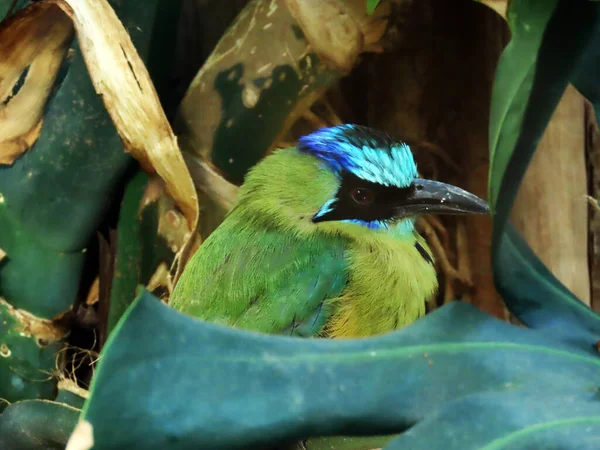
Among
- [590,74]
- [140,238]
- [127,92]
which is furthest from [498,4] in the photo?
[140,238]

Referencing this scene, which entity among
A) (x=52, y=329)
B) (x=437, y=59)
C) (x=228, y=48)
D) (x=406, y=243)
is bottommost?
(x=52, y=329)

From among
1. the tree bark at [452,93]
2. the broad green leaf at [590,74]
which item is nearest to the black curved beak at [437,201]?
the tree bark at [452,93]

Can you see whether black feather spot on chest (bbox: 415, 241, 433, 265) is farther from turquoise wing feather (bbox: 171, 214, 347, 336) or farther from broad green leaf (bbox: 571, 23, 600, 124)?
broad green leaf (bbox: 571, 23, 600, 124)

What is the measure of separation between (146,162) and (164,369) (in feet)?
2.41

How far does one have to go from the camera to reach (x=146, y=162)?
39.8 inches

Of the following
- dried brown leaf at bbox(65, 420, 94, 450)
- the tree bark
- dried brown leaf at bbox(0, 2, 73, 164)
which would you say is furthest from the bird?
dried brown leaf at bbox(65, 420, 94, 450)

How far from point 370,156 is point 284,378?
61 cm

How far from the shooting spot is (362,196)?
0.94 metres

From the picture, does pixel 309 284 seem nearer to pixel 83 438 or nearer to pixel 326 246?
pixel 326 246

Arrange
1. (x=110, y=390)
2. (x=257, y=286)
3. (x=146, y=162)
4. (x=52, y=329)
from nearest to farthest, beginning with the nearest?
(x=110, y=390), (x=257, y=286), (x=146, y=162), (x=52, y=329)

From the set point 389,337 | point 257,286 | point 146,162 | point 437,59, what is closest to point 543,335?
point 389,337

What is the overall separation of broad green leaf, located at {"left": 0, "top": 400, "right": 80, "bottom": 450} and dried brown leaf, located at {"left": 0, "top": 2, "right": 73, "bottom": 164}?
44 centimetres

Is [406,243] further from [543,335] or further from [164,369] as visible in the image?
[164,369]

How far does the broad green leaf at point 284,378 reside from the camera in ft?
1.03
